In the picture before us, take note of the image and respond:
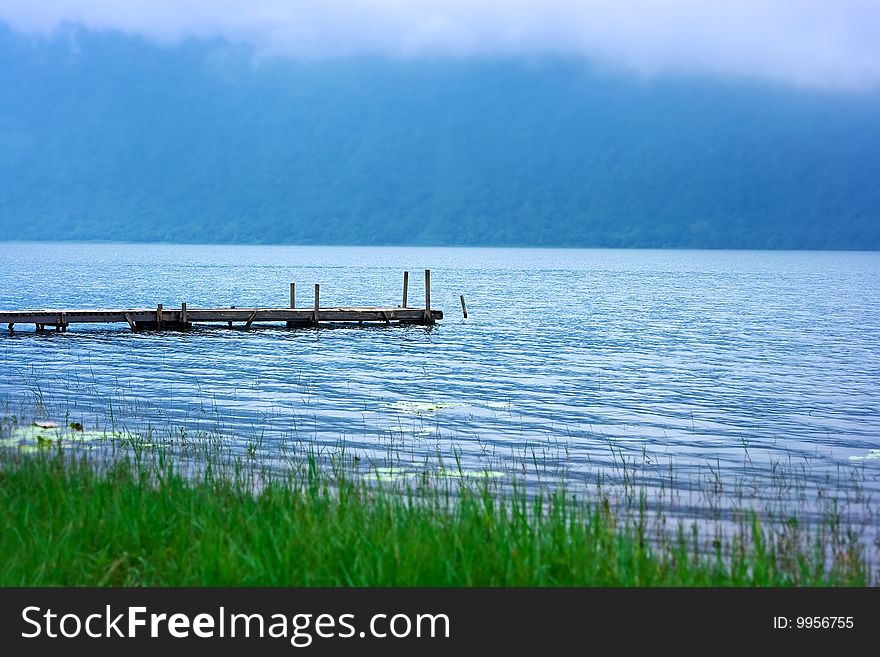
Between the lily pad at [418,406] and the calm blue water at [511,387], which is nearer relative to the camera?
the calm blue water at [511,387]

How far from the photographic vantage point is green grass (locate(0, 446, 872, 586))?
8.38 meters

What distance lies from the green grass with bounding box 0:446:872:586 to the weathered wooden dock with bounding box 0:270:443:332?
3391cm

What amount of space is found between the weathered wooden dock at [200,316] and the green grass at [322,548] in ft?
111

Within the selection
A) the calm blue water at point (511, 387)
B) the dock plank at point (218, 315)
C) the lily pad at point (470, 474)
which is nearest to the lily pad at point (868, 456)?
the calm blue water at point (511, 387)

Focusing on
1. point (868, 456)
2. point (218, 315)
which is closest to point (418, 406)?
point (868, 456)

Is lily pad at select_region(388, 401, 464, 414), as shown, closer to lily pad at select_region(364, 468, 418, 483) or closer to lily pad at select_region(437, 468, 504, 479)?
lily pad at select_region(437, 468, 504, 479)

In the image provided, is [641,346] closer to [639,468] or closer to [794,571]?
[639,468]

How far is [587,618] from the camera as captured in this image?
7.56 meters

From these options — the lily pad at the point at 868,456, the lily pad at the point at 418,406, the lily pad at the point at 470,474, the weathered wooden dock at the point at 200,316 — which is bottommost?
the lily pad at the point at 418,406

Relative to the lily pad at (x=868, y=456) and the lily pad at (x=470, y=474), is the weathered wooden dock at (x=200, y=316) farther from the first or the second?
the lily pad at (x=470, y=474)

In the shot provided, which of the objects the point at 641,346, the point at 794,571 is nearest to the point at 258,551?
the point at 794,571

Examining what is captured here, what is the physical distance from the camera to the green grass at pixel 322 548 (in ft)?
27.5

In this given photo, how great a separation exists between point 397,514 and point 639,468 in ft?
26.9

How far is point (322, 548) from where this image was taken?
883cm
